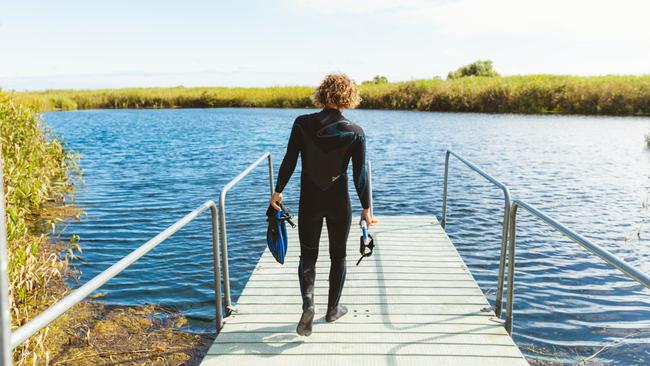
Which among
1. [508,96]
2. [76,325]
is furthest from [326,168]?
[508,96]

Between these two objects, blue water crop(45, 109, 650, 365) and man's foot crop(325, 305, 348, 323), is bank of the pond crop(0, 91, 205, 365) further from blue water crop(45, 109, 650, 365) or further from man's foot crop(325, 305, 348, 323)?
man's foot crop(325, 305, 348, 323)

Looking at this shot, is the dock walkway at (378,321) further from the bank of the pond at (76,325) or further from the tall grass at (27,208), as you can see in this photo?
the tall grass at (27,208)

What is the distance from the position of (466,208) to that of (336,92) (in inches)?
321

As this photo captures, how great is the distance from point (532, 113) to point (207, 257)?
30.1 meters

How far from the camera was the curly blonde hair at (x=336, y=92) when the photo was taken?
3797 millimetres

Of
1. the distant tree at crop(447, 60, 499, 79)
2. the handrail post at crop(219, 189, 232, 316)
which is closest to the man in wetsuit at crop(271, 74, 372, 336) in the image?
the handrail post at crop(219, 189, 232, 316)

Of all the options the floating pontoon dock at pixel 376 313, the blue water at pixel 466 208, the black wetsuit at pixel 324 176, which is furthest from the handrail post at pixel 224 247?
the blue water at pixel 466 208

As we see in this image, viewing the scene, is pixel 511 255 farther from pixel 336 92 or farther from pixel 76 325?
pixel 76 325

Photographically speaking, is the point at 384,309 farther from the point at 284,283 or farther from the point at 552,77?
the point at 552,77

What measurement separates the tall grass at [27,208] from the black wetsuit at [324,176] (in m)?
2.24

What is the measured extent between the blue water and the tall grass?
2.31 ft

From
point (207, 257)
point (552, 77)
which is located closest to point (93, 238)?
point (207, 257)

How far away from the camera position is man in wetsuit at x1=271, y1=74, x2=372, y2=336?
12.4 feet

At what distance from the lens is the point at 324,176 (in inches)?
150
